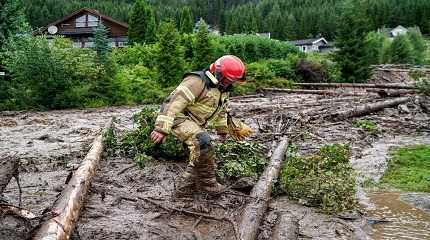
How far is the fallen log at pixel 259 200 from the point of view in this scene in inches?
194

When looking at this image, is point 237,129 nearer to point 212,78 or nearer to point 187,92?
point 212,78

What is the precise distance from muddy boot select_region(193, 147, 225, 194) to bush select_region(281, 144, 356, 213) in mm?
1131

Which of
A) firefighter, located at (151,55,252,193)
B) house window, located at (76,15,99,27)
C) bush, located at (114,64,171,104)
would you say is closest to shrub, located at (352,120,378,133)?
firefighter, located at (151,55,252,193)

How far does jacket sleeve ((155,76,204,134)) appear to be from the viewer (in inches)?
219

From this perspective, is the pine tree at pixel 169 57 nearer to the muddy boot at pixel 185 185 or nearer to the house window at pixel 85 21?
the muddy boot at pixel 185 185

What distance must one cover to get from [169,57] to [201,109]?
555 inches

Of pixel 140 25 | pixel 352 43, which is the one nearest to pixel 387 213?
pixel 352 43

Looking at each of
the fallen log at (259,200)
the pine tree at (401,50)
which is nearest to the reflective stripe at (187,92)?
the fallen log at (259,200)

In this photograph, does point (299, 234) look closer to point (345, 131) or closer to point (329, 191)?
point (329, 191)

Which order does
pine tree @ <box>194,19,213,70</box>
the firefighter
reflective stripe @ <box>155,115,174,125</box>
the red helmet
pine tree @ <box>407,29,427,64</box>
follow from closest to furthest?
reflective stripe @ <box>155,115,174,125</box>, the firefighter, the red helmet, pine tree @ <box>194,19,213,70</box>, pine tree @ <box>407,29,427,64</box>

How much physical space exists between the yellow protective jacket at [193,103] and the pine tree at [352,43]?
74.4 feet

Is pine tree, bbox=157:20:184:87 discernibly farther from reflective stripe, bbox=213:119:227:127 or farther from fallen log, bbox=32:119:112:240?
reflective stripe, bbox=213:119:227:127

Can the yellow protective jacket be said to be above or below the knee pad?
above

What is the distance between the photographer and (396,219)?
6.01 m
